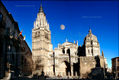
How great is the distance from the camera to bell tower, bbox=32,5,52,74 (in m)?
55.4

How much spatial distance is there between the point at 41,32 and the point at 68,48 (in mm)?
15553

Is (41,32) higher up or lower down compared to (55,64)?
higher up

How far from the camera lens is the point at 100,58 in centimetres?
4250

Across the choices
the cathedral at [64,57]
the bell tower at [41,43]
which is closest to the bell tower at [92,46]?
the cathedral at [64,57]

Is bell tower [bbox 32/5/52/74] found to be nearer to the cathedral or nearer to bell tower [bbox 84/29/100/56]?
the cathedral

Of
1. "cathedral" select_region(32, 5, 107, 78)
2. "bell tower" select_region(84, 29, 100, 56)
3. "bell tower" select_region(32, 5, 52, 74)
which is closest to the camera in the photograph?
"cathedral" select_region(32, 5, 107, 78)

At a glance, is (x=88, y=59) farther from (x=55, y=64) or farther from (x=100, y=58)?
(x=55, y=64)

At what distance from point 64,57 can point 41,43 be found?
528 inches

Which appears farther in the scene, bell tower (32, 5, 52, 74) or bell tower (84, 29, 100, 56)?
bell tower (32, 5, 52, 74)

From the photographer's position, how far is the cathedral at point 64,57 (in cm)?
4244

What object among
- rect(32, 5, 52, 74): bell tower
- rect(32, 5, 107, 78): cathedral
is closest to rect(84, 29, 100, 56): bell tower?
rect(32, 5, 107, 78): cathedral

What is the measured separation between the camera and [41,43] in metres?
58.4

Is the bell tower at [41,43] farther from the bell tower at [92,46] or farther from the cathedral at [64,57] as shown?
the bell tower at [92,46]

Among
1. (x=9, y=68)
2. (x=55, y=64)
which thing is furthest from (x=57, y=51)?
(x=9, y=68)
